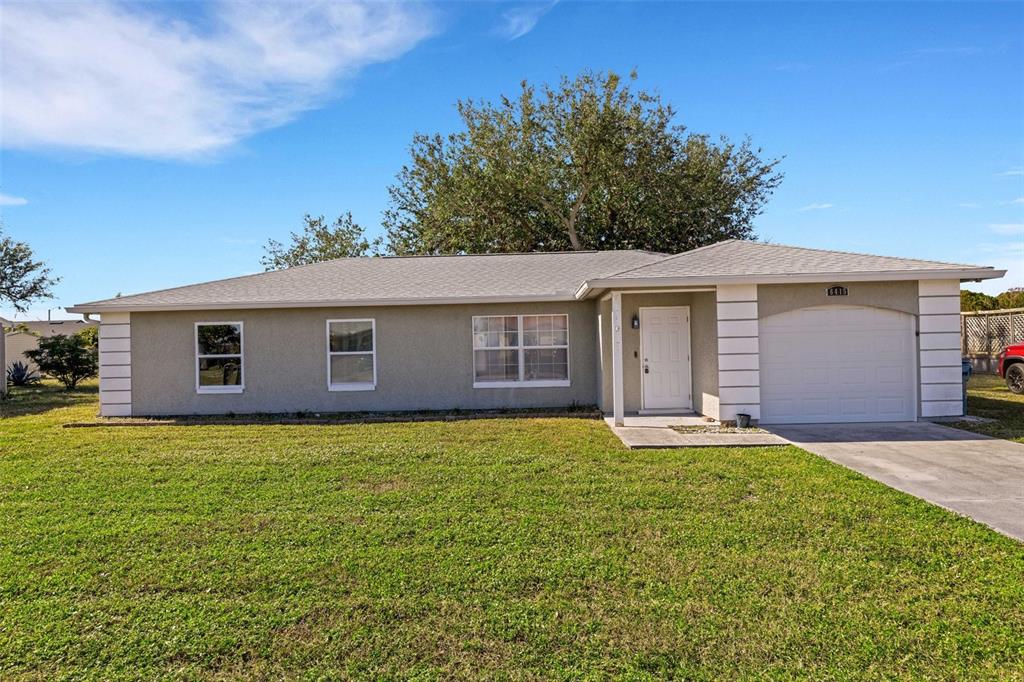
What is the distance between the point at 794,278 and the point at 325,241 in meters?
31.7

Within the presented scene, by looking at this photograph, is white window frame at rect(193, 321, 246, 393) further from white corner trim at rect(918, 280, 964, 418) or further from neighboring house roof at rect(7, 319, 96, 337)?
neighboring house roof at rect(7, 319, 96, 337)

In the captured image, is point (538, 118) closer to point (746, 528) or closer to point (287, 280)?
point (287, 280)

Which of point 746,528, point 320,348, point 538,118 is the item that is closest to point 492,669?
point 746,528

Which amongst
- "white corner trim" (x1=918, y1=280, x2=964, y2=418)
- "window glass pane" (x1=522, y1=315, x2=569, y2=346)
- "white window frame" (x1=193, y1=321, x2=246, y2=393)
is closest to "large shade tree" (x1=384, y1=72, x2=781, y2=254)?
"window glass pane" (x1=522, y1=315, x2=569, y2=346)

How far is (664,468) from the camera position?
23.9 ft

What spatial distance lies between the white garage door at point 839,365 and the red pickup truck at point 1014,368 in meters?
6.84

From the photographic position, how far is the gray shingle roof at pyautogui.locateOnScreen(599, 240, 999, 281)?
10234 mm

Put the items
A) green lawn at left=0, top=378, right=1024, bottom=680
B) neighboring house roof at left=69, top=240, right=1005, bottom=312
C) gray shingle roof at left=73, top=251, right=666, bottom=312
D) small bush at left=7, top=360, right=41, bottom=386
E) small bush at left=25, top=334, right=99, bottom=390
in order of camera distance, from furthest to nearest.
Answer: small bush at left=7, top=360, right=41, bottom=386, small bush at left=25, top=334, right=99, bottom=390, gray shingle roof at left=73, top=251, right=666, bottom=312, neighboring house roof at left=69, top=240, right=1005, bottom=312, green lawn at left=0, top=378, right=1024, bottom=680

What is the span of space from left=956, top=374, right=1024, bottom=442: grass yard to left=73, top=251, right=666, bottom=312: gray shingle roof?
767 centimetres

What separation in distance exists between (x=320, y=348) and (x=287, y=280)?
2.59 metres

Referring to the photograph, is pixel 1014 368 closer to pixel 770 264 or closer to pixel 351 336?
pixel 770 264

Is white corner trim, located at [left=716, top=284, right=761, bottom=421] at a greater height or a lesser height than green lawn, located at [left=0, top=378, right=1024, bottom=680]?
greater

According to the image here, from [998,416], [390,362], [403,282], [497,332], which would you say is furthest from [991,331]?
[390,362]

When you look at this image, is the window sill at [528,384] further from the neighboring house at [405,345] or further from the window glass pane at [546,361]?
the window glass pane at [546,361]
